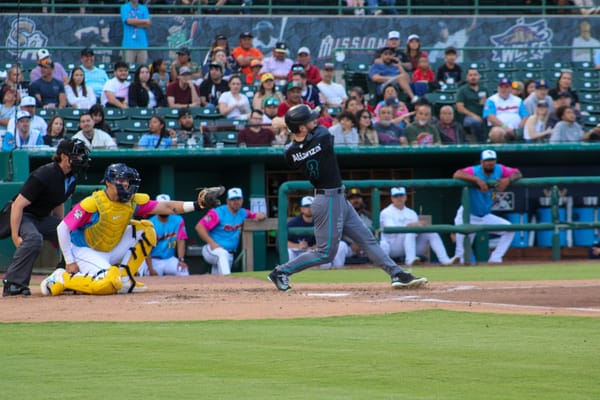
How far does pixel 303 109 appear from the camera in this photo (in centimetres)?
959

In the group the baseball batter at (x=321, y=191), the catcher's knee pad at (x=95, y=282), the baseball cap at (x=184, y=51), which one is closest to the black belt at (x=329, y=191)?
the baseball batter at (x=321, y=191)

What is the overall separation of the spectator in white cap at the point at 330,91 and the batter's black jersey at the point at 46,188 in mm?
7504

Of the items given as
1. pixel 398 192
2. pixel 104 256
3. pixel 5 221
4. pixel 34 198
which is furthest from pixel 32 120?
pixel 104 256

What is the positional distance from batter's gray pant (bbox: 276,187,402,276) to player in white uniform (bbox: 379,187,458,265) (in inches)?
177

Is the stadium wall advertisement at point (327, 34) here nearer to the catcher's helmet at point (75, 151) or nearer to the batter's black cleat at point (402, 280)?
the catcher's helmet at point (75, 151)

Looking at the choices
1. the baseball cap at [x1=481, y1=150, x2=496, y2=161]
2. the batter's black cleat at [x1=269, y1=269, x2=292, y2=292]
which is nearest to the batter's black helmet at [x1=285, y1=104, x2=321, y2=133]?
the batter's black cleat at [x1=269, y1=269, x2=292, y2=292]

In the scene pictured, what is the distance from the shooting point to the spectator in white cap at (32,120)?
577 inches

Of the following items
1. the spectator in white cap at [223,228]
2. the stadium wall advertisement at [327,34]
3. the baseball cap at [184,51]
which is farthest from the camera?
the stadium wall advertisement at [327,34]

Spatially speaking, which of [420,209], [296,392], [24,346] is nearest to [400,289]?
[24,346]

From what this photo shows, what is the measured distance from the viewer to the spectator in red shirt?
17.8 meters

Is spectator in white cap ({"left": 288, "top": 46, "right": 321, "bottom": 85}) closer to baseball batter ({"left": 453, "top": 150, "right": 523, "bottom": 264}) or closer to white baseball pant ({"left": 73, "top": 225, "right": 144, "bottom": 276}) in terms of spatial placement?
baseball batter ({"left": 453, "top": 150, "right": 523, "bottom": 264})

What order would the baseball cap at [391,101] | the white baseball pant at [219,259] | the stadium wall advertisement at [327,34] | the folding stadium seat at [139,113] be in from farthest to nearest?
the stadium wall advertisement at [327,34] → the baseball cap at [391,101] → the folding stadium seat at [139,113] → the white baseball pant at [219,259]

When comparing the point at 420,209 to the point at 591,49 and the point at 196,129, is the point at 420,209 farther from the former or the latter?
the point at 591,49

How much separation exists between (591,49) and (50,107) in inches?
360
